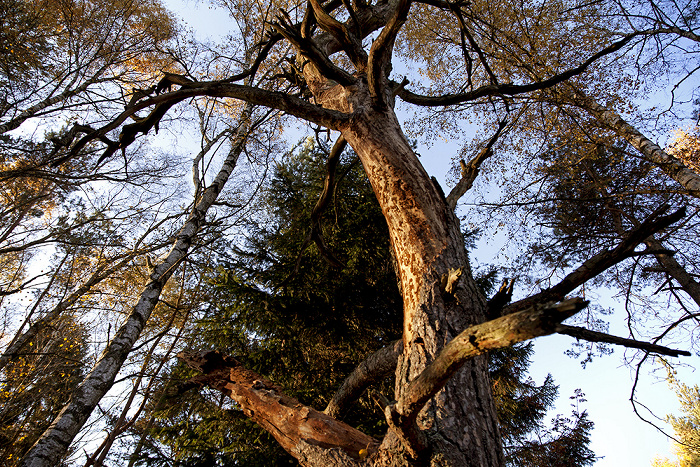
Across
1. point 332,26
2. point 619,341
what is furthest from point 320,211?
point 619,341

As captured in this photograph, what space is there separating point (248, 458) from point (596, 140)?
23.3ft

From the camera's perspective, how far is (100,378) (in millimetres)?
4055

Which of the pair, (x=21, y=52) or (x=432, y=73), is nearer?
(x=21, y=52)

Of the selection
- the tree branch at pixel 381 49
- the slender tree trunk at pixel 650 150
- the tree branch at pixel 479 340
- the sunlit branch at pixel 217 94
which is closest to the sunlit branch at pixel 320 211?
the sunlit branch at pixel 217 94

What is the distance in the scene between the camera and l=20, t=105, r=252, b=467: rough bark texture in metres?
3.45

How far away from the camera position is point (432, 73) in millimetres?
9508

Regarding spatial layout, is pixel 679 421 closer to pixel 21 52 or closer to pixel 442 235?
pixel 442 235

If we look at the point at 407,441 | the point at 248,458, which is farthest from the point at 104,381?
the point at 407,441

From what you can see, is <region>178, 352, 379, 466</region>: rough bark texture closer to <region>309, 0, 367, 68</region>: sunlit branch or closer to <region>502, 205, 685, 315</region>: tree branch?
<region>502, 205, 685, 315</region>: tree branch

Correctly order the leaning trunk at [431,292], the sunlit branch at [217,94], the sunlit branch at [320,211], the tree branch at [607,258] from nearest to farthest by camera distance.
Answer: the tree branch at [607,258], the leaning trunk at [431,292], the sunlit branch at [217,94], the sunlit branch at [320,211]

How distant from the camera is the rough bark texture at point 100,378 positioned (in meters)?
3.45

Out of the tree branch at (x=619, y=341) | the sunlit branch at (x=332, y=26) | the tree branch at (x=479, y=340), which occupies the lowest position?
Answer: the tree branch at (x=479, y=340)

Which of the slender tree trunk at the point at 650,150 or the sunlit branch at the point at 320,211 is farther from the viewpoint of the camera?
the slender tree trunk at the point at 650,150

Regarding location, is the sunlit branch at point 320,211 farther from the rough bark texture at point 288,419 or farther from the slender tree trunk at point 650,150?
the slender tree trunk at point 650,150
